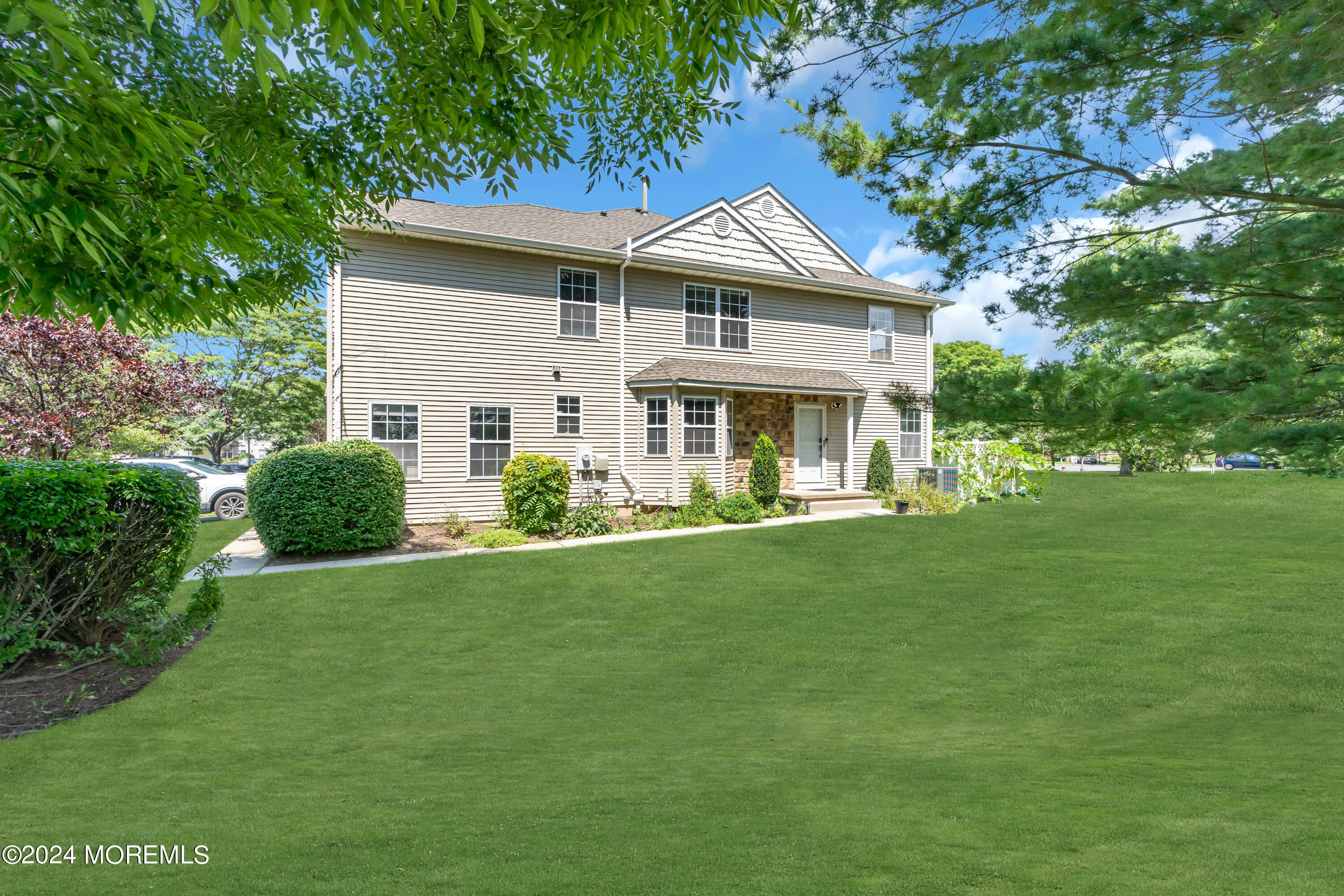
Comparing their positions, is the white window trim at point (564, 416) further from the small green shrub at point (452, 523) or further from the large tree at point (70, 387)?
the large tree at point (70, 387)

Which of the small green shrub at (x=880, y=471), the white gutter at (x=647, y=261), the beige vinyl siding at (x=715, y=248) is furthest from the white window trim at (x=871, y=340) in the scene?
the beige vinyl siding at (x=715, y=248)

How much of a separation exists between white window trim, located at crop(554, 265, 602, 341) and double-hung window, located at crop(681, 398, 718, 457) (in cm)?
257

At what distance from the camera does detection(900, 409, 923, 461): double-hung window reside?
2031cm

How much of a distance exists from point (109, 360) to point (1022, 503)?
2040 centimetres

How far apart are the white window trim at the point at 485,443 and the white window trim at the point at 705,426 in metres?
3.53

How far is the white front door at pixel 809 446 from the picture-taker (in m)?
18.5

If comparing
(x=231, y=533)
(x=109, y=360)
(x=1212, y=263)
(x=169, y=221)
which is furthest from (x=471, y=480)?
(x=1212, y=263)

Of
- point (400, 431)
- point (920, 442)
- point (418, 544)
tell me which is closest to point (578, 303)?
point (400, 431)

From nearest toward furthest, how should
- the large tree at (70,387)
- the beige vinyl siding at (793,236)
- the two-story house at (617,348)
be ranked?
the large tree at (70,387) < the two-story house at (617,348) < the beige vinyl siding at (793,236)

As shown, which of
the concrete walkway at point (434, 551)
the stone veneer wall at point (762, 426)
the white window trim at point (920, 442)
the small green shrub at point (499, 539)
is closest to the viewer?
the concrete walkway at point (434, 551)

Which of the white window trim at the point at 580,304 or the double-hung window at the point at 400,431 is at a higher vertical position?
the white window trim at the point at 580,304

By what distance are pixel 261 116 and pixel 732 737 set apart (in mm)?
5254

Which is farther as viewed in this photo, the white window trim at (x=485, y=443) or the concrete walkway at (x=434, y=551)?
the white window trim at (x=485, y=443)

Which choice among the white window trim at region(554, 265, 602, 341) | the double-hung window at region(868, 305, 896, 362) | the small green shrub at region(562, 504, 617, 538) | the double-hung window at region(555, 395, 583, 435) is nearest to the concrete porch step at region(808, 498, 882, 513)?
the double-hung window at region(868, 305, 896, 362)
